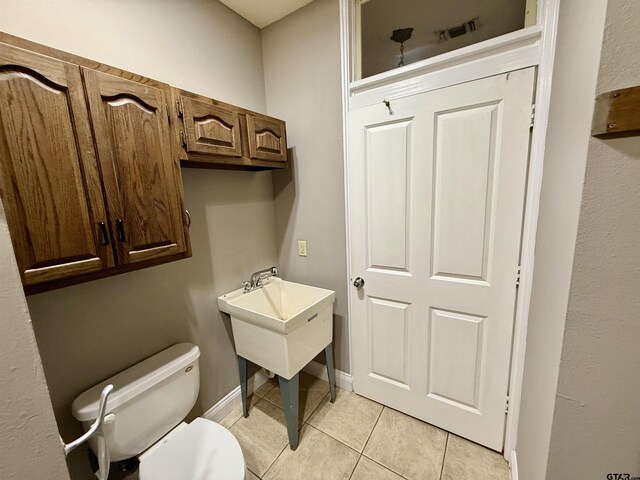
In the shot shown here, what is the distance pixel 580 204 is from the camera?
1.87ft

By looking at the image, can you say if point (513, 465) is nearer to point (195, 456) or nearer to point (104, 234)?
point (195, 456)

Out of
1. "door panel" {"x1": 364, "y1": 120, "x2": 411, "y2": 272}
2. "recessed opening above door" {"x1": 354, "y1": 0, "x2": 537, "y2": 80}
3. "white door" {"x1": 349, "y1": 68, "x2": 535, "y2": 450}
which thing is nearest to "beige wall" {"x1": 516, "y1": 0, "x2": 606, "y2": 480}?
"white door" {"x1": 349, "y1": 68, "x2": 535, "y2": 450}

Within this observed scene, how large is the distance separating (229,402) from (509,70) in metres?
2.40

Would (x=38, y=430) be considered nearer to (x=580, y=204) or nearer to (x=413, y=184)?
(x=580, y=204)

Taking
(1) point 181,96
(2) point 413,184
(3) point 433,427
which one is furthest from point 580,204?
(3) point 433,427

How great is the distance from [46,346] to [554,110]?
82.6 inches

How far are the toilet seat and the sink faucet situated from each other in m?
0.78

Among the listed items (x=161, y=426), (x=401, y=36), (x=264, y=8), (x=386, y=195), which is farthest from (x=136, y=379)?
(x=401, y=36)

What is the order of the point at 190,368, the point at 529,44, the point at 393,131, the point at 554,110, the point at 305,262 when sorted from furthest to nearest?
the point at 305,262 → the point at 393,131 → the point at 190,368 → the point at 529,44 → the point at 554,110

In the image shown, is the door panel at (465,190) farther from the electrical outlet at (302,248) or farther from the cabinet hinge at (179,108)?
the cabinet hinge at (179,108)

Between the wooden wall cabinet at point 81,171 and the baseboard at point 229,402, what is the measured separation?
1.15 meters

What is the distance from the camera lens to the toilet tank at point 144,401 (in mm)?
989

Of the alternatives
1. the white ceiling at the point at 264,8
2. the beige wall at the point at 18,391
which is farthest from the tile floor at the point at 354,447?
the white ceiling at the point at 264,8

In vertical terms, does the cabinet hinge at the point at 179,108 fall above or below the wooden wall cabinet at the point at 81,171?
above
